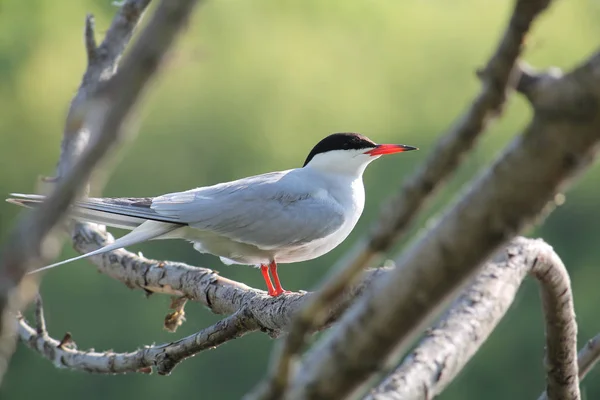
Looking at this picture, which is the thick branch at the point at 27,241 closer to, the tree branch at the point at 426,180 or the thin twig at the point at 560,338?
the tree branch at the point at 426,180

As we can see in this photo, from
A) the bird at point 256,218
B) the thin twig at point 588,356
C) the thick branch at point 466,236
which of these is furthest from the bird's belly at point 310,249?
the thick branch at point 466,236

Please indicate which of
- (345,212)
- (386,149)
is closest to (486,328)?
(345,212)

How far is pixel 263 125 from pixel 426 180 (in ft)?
22.9

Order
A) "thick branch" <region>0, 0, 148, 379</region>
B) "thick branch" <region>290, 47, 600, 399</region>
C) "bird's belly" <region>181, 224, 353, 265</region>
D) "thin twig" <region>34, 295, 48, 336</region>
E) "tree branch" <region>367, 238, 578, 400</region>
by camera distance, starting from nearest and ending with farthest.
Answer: "thick branch" <region>0, 0, 148, 379</region>
"thick branch" <region>290, 47, 600, 399</region>
"tree branch" <region>367, 238, 578, 400</region>
"thin twig" <region>34, 295, 48, 336</region>
"bird's belly" <region>181, 224, 353, 265</region>

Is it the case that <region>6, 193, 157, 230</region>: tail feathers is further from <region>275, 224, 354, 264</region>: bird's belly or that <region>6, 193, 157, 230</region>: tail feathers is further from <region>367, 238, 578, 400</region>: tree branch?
<region>367, 238, 578, 400</region>: tree branch

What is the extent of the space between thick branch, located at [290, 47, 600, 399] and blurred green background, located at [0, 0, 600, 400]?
200 inches

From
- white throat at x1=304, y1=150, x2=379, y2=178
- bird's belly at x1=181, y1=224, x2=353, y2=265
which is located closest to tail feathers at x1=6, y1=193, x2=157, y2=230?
bird's belly at x1=181, y1=224, x2=353, y2=265

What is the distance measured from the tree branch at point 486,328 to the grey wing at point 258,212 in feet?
3.74

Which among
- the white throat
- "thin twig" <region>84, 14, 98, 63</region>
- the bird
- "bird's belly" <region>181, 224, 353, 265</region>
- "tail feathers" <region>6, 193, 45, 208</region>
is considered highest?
"thin twig" <region>84, 14, 98, 63</region>

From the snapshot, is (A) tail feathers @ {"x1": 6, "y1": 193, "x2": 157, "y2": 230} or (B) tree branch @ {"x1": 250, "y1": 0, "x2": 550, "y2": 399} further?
(A) tail feathers @ {"x1": 6, "y1": 193, "x2": 157, "y2": 230}

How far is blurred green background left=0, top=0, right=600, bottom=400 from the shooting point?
671 centimetres

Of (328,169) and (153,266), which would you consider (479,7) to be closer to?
(328,169)

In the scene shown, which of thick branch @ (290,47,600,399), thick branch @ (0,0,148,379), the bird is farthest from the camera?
the bird

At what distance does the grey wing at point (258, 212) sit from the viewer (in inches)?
101
